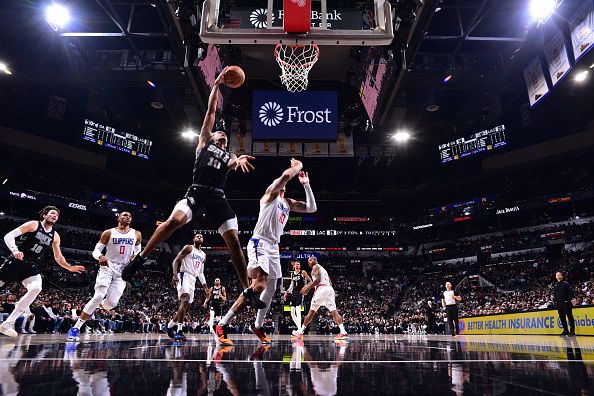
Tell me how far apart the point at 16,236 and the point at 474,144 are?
2362 centimetres

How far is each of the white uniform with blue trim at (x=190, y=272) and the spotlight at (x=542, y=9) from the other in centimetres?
1172

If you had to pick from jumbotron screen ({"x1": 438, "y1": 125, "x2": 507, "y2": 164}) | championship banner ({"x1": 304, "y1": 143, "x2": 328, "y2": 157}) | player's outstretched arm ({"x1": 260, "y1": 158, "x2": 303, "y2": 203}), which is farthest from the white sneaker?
jumbotron screen ({"x1": 438, "y1": 125, "x2": 507, "y2": 164})

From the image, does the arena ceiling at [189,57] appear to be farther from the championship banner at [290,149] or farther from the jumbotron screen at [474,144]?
the jumbotron screen at [474,144]

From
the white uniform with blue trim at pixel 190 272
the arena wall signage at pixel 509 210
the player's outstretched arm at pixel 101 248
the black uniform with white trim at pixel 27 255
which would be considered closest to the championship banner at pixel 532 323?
the white uniform with blue trim at pixel 190 272

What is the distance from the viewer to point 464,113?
61.2 feet

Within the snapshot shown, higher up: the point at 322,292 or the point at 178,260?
the point at 178,260

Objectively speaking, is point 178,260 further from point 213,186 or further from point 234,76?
point 234,76

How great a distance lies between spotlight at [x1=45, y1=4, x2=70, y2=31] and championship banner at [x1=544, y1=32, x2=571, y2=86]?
15.1m

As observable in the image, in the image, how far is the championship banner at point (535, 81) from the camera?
12336mm

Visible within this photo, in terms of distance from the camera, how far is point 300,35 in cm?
638

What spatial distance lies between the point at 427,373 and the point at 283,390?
1133mm

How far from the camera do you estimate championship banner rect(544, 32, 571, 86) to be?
10.7m

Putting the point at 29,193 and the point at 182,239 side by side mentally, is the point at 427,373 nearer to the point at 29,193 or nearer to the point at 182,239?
the point at 29,193

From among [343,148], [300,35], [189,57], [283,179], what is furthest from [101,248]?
[343,148]
